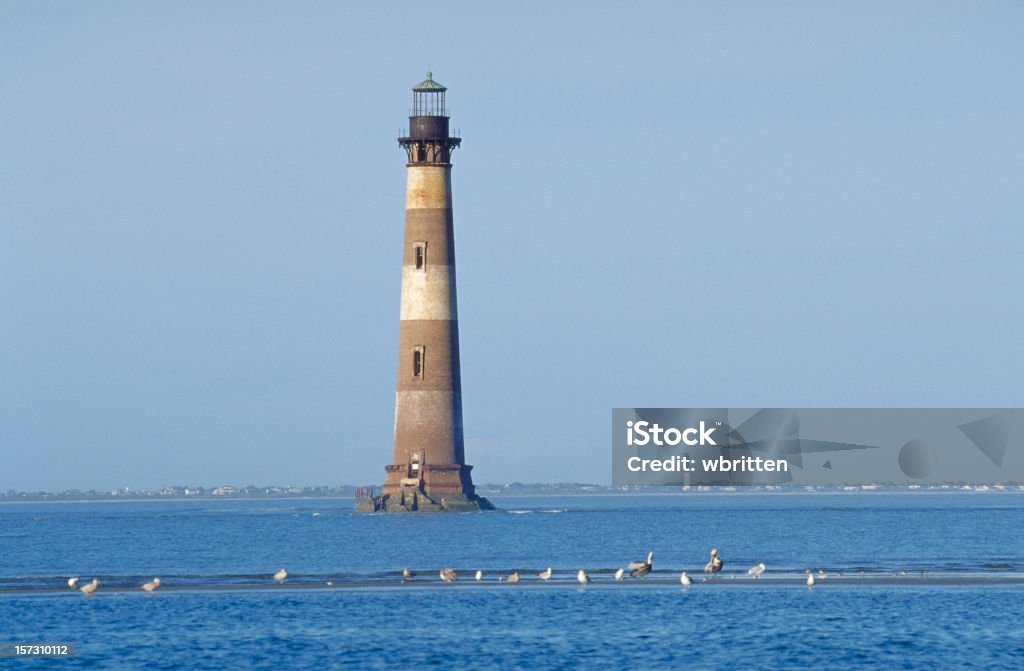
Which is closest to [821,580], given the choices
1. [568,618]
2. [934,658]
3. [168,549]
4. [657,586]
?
[657,586]

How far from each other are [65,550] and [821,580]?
128 ft

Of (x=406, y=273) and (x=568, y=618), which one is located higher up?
(x=406, y=273)

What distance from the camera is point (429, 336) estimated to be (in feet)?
309

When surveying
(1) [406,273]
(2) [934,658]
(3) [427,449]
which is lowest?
(2) [934,658]

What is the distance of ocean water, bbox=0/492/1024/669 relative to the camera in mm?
43500

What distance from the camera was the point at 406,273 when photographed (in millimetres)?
95000

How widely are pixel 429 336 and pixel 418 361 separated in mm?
1327

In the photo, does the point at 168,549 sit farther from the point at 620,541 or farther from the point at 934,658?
the point at 934,658

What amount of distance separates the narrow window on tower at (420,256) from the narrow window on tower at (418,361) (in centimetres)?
386

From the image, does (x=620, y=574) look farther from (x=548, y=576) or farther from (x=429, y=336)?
(x=429, y=336)

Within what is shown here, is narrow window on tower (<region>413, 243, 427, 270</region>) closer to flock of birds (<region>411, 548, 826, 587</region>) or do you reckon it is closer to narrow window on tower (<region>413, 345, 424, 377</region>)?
narrow window on tower (<region>413, 345, 424, 377</region>)

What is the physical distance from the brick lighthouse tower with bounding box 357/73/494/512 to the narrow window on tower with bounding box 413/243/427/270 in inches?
1.9

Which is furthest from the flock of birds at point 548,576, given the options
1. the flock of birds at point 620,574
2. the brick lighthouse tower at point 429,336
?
the brick lighthouse tower at point 429,336

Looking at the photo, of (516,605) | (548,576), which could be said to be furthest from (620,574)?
(516,605)
